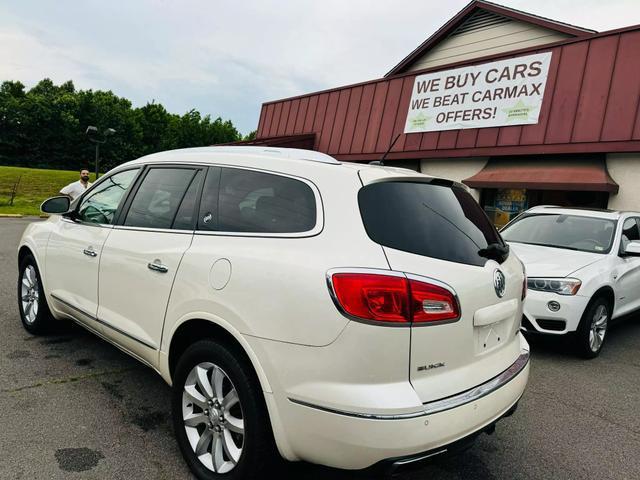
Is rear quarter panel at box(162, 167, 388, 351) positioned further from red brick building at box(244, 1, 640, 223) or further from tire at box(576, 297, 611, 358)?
red brick building at box(244, 1, 640, 223)

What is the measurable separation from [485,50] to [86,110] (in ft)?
239

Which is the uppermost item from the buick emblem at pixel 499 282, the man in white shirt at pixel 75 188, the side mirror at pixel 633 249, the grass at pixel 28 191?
the side mirror at pixel 633 249

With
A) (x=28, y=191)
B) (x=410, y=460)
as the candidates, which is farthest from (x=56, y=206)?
(x=28, y=191)

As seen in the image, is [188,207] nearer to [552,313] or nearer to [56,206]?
[56,206]

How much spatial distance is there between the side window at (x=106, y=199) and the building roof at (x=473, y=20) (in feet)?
39.6

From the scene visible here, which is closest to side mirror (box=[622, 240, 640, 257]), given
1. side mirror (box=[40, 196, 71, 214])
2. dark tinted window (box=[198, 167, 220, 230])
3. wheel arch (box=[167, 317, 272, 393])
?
dark tinted window (box=[198, 167, 220, 230])

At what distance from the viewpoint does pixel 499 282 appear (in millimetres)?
2379

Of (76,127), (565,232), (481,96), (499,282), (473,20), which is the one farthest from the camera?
(76,127)

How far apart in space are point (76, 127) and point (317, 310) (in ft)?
252

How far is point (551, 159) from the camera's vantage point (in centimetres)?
995

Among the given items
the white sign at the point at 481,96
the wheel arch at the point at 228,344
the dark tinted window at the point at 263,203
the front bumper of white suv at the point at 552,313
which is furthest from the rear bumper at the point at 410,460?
the white sign at the point at 481,96

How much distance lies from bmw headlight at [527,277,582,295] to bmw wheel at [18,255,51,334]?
457cm

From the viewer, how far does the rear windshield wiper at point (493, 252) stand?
2.42 metres

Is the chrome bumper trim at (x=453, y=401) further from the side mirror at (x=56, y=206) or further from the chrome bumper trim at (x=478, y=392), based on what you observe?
the side mirror at (x=56, y=206)
